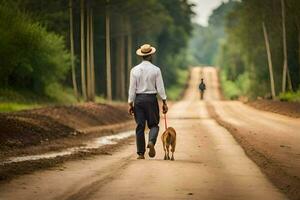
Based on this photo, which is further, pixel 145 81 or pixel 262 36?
pixel 262 36

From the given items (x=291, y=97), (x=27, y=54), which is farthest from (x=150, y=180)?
(x=291, y=97)

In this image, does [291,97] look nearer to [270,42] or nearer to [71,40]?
[71,40]

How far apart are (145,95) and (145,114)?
44cm

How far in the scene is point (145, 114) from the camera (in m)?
15.9

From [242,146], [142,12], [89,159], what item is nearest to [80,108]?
[242,146]

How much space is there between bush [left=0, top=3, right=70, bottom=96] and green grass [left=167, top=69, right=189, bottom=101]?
40.6 m

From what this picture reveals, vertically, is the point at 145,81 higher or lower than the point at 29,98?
higher

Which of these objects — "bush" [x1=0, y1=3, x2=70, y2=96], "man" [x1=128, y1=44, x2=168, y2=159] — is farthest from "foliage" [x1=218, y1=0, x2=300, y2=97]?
"man" [x1=128, y1=44, x2=168, y2=159]

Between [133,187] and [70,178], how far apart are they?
1.56 metres

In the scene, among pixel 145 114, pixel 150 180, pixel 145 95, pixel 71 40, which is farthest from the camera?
pixel 71 40

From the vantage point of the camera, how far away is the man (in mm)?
15656

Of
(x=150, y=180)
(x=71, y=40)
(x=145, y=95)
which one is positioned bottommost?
(x=150, y=180)

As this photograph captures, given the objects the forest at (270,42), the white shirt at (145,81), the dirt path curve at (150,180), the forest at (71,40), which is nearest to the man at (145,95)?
the white shirt at (145,81)

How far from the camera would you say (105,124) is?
37.1 metres
